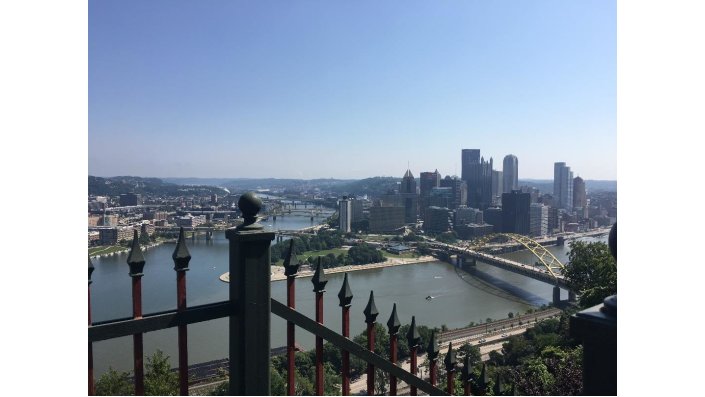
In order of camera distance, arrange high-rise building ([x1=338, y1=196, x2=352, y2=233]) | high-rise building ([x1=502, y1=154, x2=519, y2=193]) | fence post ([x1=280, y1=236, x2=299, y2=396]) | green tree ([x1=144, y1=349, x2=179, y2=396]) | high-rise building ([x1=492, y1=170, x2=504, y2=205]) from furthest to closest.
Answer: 1. high-rise building ([x1=502, y1=154, x2=519, y2=193])
2. high-rise building ([x1=492, y1=170, x2=504, y2=205])
3. high-rise building ([x1=338, y1=196, x2=352, y2=233])
4. green tree ([x1=144, y1=349, x2=179, y2=396])
5. fence post ([x1=280, y1=236, x2=299, y2=396])

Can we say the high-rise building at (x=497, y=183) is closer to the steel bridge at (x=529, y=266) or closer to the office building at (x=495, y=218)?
the office building at (x=495, y=218)

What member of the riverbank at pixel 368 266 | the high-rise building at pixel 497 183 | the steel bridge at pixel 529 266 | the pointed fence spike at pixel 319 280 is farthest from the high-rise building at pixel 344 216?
the pointed fence spike at pixel 319 280

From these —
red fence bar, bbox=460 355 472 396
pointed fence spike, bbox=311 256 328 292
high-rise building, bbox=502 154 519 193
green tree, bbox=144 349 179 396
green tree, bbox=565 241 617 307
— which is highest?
high-rise building, bbox=502 154 519 193

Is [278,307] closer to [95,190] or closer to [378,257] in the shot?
[378,257]

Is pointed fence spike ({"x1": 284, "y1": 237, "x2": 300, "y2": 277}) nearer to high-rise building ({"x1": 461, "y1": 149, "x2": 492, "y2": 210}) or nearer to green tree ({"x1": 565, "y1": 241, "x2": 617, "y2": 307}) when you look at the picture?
green tree ({"x1": 565, "y1": 241, "x2": 617, "y2": 307})

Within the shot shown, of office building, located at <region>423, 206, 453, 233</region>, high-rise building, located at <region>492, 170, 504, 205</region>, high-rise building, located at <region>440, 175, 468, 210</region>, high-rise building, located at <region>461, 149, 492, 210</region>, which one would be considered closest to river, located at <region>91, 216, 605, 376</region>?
office building, located at <region>423, 206, 453, 233</region>

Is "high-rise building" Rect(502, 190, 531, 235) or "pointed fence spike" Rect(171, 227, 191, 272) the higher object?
"pointed fence spike" Rect(171, 227, 191, 272)

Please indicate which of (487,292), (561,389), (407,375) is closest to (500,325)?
(487,292)
